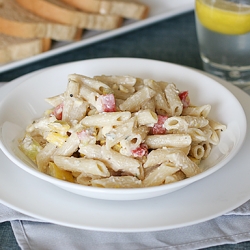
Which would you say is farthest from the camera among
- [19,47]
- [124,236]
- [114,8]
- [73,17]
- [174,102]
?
[114,8]

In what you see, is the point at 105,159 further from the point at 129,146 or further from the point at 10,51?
the point at 10,51

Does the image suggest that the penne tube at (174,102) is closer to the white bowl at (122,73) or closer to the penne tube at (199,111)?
the penne tube at (199,111)

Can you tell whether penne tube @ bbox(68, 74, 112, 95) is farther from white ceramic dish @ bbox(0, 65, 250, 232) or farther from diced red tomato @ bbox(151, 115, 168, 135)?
white ceramic dish @ bbox(0, 65, 250, 232)

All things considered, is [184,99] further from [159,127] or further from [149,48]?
[149,48]

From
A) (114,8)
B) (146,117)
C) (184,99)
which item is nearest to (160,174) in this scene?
(146,117)

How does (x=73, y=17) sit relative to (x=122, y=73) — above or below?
below

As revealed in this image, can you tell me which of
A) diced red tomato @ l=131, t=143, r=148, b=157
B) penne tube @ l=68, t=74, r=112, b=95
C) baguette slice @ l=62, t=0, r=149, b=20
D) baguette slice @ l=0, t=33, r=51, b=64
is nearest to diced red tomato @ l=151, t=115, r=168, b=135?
diced red tomato @ l=131, t=143, r=148, b=157
